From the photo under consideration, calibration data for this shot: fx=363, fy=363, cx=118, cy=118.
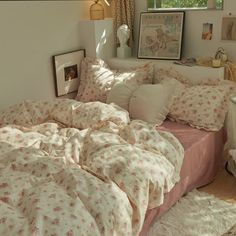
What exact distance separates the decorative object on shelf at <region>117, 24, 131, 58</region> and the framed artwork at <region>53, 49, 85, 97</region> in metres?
0.36

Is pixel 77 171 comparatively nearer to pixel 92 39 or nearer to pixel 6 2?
pixel 6 2

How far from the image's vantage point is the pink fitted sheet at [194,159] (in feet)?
7.35

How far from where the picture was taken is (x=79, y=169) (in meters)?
1.86

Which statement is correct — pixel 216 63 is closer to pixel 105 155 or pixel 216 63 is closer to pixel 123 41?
pixel 123 41

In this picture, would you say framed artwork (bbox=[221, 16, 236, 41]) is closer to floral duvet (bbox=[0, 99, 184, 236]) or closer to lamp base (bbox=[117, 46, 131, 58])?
lamp base (bbox=[117, 46, 131, 58])

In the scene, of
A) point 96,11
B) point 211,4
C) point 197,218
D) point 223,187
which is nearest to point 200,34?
point 211,4

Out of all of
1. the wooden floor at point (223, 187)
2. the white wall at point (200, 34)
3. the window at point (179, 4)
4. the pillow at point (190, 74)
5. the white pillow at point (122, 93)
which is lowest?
the wooden floor at point (223, 187)

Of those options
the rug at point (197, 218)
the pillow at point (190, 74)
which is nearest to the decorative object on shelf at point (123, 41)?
the pillow at point (190, 74)

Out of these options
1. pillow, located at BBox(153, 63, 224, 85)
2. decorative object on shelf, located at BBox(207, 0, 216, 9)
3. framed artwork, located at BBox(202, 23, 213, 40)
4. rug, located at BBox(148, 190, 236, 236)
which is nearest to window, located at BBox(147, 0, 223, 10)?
decorative object on shelf, located at BBox(207, 0, 216, 9)

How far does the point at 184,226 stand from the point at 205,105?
0.87 metres

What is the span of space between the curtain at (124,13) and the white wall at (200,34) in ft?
Answer: 1.84

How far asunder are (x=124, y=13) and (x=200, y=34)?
30.5 inches

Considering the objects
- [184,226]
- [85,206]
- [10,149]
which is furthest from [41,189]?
[184,226]

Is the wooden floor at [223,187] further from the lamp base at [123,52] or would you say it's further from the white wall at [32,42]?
the white wall at [32,42]
